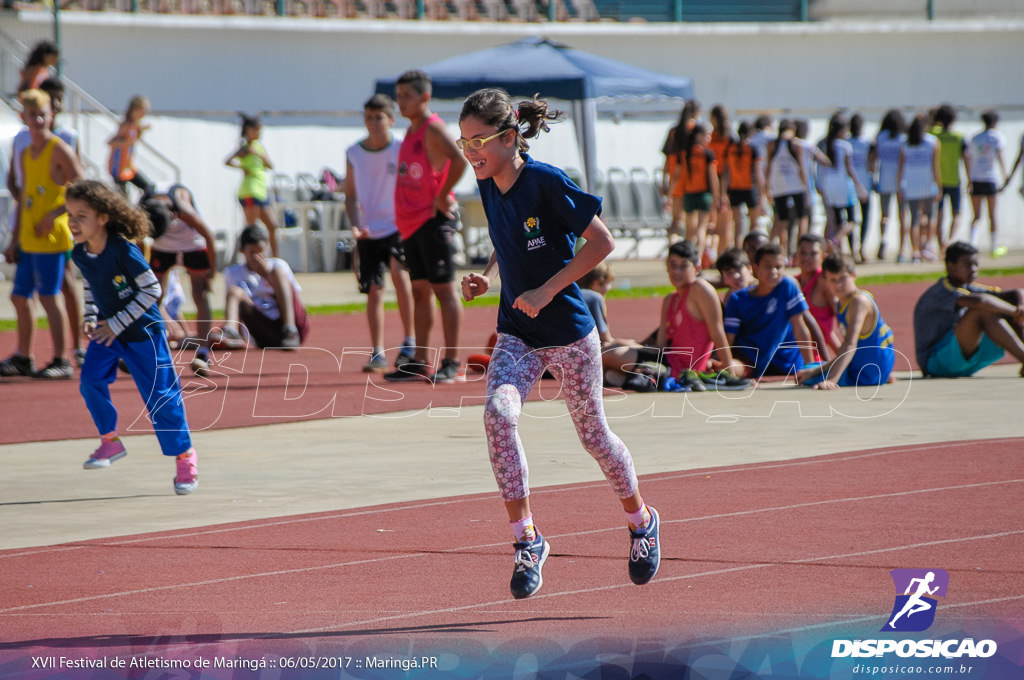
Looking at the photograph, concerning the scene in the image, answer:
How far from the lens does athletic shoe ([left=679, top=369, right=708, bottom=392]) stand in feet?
35.4

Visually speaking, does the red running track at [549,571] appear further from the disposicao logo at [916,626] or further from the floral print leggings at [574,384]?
the floral print leggings at [574,384]

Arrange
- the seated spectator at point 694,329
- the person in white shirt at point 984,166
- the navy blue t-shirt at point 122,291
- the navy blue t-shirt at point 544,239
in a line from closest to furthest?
the navy blue t-shirt at point 544,239 < the navy blue t-shirt at point 122,291 < the seated spectator at point 694,329 < the person in white shirt at point 984,166

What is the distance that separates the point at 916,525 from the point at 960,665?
2020 mm

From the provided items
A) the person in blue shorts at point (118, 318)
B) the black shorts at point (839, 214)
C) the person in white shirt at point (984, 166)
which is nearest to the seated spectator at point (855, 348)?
the person in blue shorts at point (118, 318)

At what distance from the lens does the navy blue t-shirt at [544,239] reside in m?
5.31

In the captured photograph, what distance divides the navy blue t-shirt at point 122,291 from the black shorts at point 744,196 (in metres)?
14.3

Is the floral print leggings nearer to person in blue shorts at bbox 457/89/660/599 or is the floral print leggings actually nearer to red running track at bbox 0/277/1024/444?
person in blue shorts at bbox 457/89/660/599

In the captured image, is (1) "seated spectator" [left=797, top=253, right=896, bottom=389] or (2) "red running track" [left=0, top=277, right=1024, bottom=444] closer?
(2) "red running track" [left=0, top=277, right=1024, bottom=444]

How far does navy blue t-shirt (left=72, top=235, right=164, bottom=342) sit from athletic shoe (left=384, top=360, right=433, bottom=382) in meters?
3.89

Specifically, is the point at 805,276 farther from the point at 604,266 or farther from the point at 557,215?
the point at 557,215

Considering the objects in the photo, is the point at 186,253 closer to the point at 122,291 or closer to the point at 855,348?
the point at 122,291

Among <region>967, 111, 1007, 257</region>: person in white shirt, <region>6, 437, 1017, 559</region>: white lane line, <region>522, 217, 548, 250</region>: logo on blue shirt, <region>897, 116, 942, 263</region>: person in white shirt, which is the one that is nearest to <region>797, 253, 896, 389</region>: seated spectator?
<region>6, 437, 1017, 559</region>: white lane line

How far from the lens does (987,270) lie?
20.7 meters

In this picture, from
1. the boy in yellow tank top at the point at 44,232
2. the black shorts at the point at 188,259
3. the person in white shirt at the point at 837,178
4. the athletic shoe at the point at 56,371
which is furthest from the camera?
the person in white shirt at the point at 837,178
